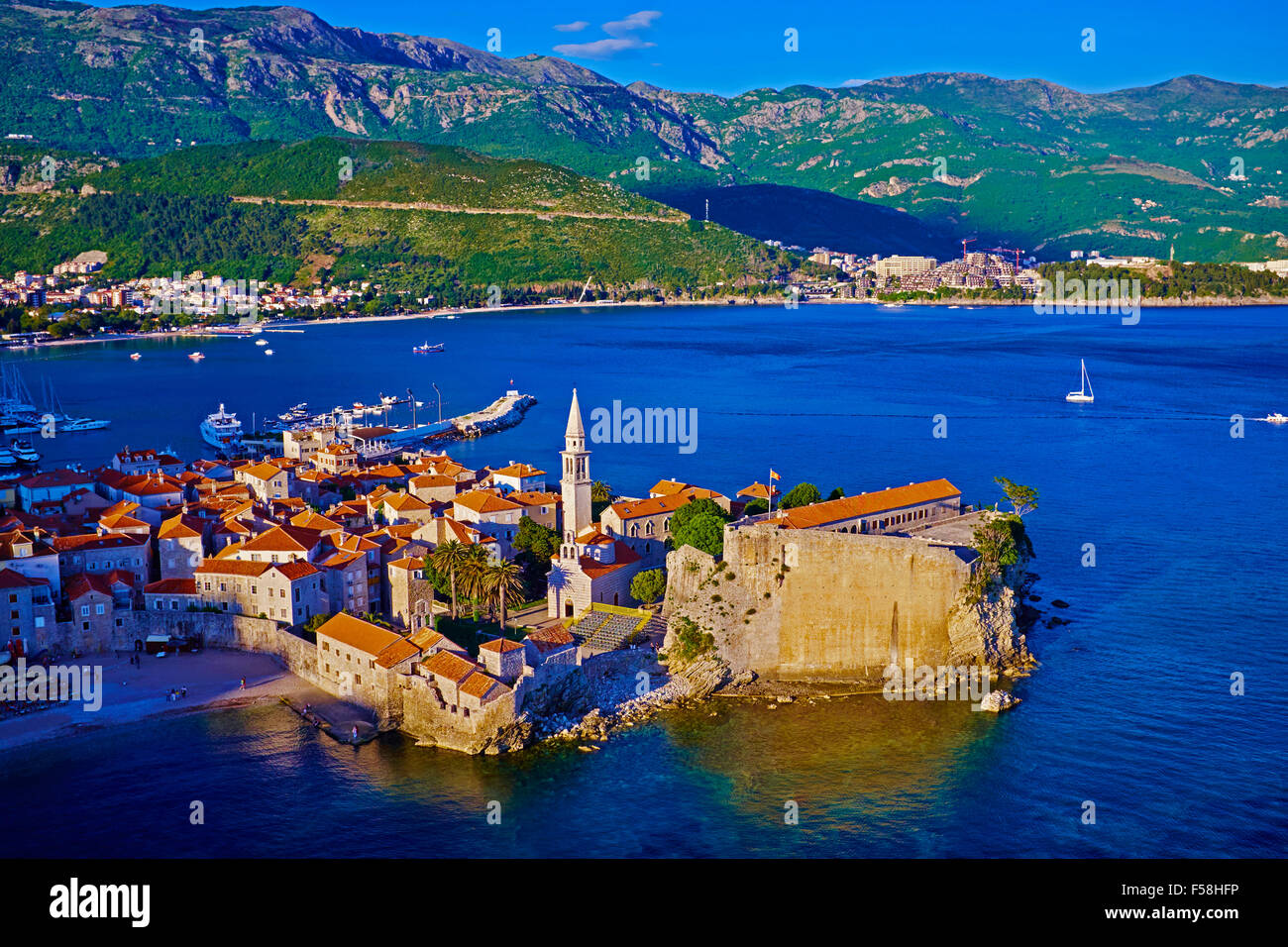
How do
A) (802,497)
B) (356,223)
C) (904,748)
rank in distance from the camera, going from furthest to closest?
1. (356,223)
2. (802,497)
3. (904,748)

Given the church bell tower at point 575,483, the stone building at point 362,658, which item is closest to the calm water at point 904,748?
the stone building at point 362,658

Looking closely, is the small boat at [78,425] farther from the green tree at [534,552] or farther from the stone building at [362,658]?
the stone building at [362,658]

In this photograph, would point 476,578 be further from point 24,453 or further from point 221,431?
point 24,453

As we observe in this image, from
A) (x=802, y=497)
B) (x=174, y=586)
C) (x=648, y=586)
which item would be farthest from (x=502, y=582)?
(x=802, y=497)

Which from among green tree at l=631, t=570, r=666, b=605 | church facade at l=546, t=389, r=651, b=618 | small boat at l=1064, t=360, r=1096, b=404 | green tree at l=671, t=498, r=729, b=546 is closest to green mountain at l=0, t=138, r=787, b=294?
small boat at l=1064, t=360, r=1096, b=404
